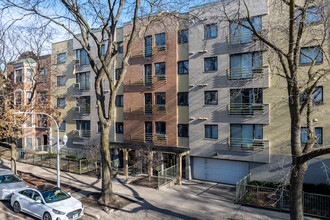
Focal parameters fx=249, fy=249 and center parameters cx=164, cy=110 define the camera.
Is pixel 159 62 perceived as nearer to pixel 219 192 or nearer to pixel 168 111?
pixel 168 111

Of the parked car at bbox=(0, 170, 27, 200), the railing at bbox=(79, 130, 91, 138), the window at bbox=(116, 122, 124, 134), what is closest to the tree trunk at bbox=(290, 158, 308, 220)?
the parked car at bbox=(0, 170, 27, 200)

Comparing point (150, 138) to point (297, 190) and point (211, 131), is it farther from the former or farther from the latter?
point (297, 190)

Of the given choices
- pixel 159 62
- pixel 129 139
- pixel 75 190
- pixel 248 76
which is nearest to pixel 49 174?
pixel 75 190

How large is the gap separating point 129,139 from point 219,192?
1040 cm

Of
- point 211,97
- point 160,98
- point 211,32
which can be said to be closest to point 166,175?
point 160,98

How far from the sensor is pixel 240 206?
15.4 metres

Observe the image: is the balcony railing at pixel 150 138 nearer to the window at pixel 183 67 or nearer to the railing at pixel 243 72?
the window at pixel 183 67

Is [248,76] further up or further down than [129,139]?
further up

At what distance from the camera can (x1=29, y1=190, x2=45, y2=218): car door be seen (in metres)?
13.0

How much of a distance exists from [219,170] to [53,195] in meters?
12.8

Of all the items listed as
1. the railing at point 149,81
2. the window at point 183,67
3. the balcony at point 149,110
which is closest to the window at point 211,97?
the window at point 183,67

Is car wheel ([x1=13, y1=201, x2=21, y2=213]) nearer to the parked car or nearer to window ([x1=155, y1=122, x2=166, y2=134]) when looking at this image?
the parked car

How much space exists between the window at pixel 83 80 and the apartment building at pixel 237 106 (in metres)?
13.5

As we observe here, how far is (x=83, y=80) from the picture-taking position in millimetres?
29375
